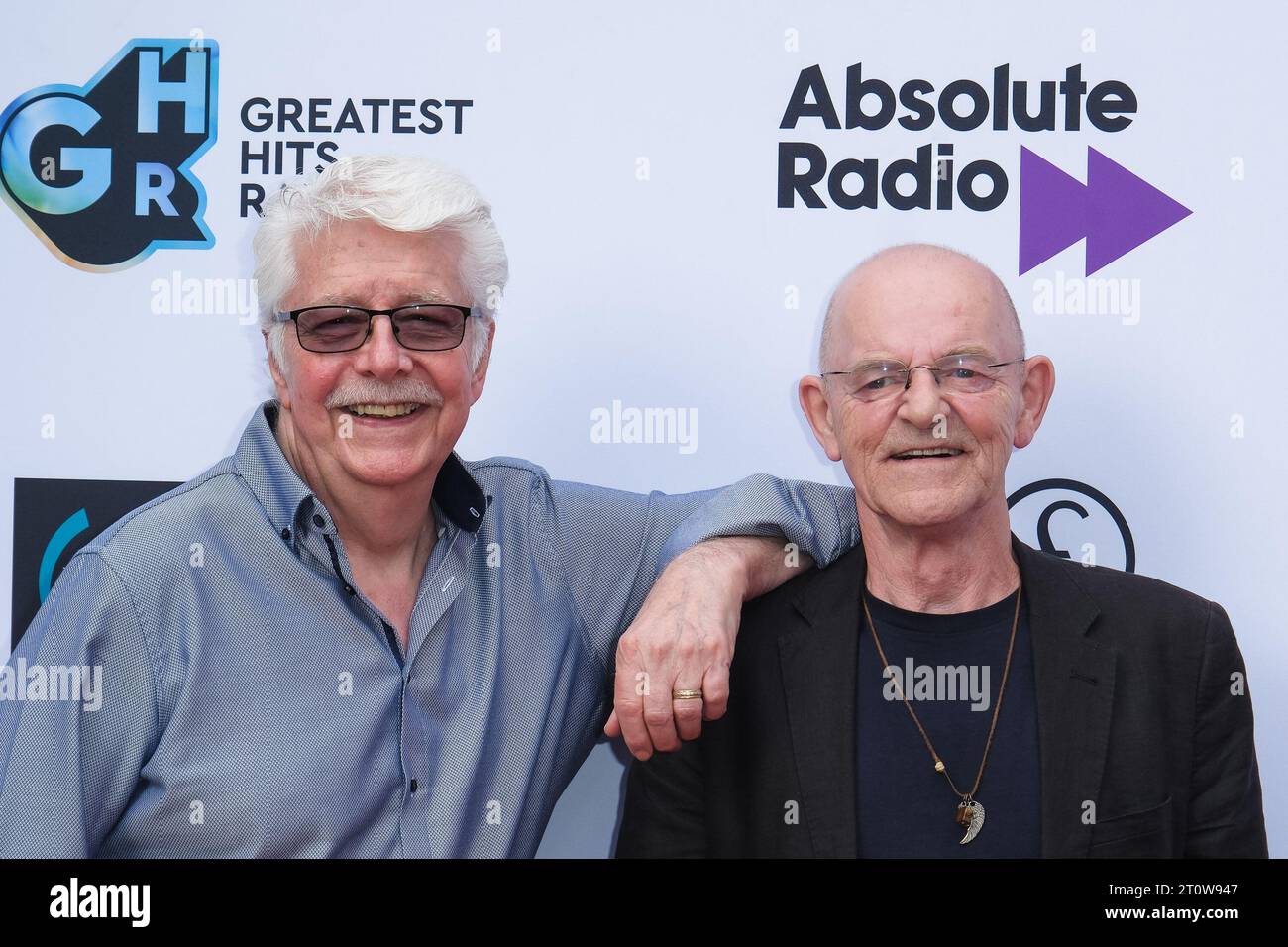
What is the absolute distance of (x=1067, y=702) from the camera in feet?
5.42

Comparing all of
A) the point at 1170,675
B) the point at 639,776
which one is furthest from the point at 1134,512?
the point at 639,776

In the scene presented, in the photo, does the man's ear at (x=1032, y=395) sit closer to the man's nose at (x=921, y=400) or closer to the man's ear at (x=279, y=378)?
the man's nose at (x=921, y=400)

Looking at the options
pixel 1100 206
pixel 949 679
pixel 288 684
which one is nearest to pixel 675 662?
pixel 949 679

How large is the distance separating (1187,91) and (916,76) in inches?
17.4

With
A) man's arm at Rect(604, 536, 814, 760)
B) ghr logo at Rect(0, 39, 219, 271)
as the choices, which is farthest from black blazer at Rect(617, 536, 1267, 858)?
ghr logo at Rect(0, 39, 219, 271)

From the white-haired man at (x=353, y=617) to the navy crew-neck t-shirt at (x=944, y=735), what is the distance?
192mm

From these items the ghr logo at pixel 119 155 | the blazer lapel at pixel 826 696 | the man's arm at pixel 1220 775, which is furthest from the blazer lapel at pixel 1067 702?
the ghr logo at pixel 119 155

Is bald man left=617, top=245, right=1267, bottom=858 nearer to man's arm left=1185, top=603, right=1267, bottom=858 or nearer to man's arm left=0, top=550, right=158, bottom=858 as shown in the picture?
man's arm left=1185, top=603, right=1267, bottom=858

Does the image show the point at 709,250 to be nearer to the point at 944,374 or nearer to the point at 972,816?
the point at 944,374

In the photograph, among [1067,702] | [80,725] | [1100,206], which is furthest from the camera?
[1100,206]

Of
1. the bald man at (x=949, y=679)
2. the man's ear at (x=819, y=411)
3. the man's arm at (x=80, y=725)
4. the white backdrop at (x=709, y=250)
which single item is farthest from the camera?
the white backdrop at (x=709, y=250)

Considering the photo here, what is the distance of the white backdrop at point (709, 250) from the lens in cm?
202

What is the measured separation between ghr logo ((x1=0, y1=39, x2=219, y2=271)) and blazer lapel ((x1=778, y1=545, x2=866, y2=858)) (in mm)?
1161

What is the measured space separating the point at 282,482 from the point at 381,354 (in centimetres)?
22
